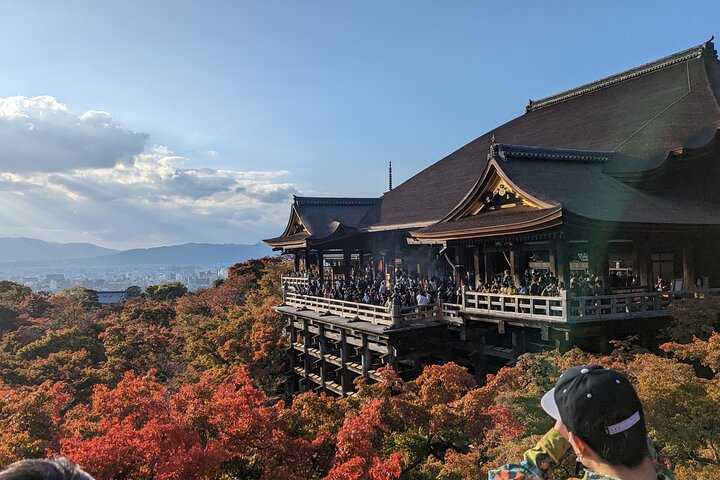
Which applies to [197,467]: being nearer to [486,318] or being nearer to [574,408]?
[574,408]

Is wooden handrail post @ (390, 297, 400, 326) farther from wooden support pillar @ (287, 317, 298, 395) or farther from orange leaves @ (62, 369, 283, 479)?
wooden support pillar @ (287, 317, 298, 395)

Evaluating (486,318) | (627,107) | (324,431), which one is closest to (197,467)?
(324,431)

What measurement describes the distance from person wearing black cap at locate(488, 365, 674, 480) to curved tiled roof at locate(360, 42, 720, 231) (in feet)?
44.7

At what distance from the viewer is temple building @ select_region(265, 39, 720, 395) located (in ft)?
41.0

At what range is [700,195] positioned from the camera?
49.8 feet

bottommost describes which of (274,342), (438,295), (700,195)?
(274,342)

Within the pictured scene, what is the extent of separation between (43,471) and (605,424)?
2.09 m

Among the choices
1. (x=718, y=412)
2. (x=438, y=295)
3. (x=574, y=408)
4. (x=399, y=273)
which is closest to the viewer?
(x=574, y=408)

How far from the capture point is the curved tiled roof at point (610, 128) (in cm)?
1582

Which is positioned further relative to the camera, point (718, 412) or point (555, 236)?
point (555, 236)

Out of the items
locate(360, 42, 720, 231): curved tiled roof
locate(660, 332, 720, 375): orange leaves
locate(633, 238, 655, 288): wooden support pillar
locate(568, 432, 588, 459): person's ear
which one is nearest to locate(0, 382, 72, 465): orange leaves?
locate(568, 432, 588, 459): person's ear

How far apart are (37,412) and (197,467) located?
594 centimetres

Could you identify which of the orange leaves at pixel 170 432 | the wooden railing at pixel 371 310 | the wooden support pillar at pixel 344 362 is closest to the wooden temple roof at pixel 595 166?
the wooden railing at pixel 371 310

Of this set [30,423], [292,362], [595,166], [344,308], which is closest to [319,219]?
[292,362]
